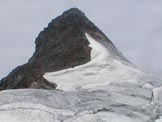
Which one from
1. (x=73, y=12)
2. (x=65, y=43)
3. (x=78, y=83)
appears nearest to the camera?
(x=78, y=83)

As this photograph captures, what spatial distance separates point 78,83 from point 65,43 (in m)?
6.88

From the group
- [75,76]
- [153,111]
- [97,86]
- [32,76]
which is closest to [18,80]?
[32,76]

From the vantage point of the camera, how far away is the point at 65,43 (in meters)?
23.4

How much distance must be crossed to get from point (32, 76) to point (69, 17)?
798 cm

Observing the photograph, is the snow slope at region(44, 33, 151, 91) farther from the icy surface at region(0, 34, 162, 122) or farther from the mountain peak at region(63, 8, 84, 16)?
the mountain peak at region(63, 8, 84, 16)

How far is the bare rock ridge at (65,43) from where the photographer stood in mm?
21703

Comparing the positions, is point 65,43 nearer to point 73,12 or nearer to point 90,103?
point 73,12

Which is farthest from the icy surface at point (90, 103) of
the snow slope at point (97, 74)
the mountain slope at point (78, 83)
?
the snow slope at point (97, 74)

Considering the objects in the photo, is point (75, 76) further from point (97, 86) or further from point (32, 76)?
point (97, 86)

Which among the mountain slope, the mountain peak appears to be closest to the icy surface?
the mountain slope

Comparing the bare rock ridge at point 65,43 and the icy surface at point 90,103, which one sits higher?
the bare rock ridge at point 65,43

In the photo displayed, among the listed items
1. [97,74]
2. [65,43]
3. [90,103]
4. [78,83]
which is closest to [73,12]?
[65,43]

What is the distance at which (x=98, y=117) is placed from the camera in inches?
394

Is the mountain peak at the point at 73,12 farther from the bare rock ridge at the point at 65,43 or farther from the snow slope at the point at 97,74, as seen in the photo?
the snow slope at the point at 97,74
